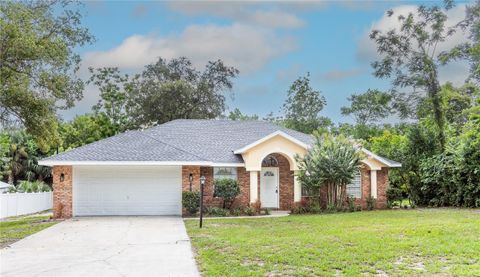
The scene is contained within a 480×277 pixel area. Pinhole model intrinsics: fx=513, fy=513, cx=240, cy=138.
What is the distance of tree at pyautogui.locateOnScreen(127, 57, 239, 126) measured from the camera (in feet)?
129

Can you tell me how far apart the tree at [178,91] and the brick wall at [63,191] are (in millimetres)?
18349

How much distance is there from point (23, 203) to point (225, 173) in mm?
12171

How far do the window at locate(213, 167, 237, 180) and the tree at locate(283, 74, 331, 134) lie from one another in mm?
23564

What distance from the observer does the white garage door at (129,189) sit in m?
21.7

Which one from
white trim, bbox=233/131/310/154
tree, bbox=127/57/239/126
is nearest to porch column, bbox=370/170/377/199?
white trim, bbox=233/131/310/154

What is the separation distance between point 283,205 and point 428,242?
42.7 ft

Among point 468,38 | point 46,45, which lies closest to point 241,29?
point 46,45

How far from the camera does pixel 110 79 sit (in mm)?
42000

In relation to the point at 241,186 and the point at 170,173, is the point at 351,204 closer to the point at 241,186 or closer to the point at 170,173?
the point at 241,186

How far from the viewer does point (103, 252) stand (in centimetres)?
1125

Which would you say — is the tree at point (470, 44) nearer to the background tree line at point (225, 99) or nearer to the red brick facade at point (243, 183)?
the background tree line at point (225, 99)

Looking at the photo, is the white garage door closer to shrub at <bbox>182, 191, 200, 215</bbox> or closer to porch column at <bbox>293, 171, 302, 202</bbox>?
shrub at <bbox>182, 191, 200, 215</bbox>

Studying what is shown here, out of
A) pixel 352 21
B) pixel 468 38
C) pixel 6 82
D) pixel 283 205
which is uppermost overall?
pixel 468 38

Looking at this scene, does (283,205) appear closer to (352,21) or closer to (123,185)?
(123,185)
